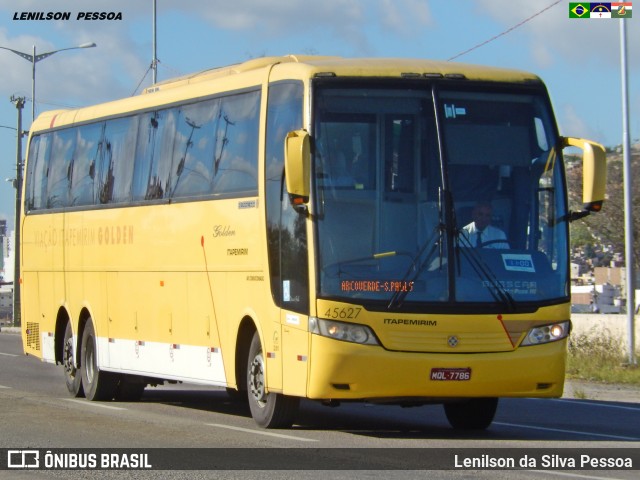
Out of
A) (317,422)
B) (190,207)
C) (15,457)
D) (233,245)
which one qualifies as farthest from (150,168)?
(15,457)

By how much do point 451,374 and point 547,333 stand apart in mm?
1120

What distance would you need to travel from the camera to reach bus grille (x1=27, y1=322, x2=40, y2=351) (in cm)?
2231

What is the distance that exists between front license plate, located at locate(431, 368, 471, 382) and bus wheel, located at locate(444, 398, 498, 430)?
68.6 inches

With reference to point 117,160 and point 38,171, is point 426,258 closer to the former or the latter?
point 117,160

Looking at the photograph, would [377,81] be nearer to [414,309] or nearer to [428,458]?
[414,309]

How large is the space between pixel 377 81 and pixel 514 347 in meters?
2.95

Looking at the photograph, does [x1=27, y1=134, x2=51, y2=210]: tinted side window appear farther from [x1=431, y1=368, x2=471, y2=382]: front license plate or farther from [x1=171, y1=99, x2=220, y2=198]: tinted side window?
[x1=431, y1=368, x2=471, y2=382]: front license plate

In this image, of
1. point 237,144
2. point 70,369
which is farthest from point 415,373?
point 70,369

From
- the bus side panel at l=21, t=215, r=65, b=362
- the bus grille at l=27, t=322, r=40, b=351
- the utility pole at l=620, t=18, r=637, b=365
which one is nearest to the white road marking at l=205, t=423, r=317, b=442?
the bus side panel at l=21, t=215, r=65, b=362

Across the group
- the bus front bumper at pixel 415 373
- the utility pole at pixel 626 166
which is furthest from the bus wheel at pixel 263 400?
the utility pole at pixel 626 166

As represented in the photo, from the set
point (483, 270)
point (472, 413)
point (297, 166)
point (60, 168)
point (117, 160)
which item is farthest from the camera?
point (60, 168)

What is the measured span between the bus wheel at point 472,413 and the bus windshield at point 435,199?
6.33 feet

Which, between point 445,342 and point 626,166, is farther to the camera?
point 626,166

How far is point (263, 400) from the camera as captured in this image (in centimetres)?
1488
